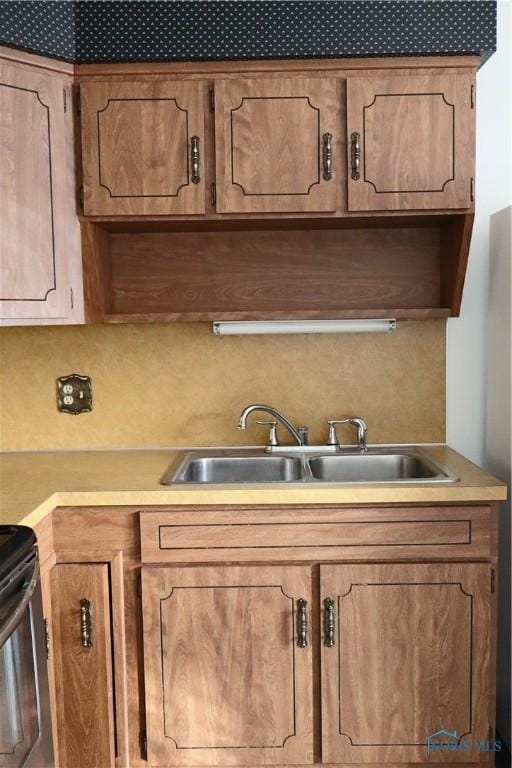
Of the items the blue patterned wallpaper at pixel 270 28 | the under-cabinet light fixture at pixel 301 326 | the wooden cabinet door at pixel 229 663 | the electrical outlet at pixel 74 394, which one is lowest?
the wooden cabinet door at pixel 229 663

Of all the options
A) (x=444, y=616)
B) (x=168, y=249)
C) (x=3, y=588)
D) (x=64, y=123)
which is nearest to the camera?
(x=3, y=588)

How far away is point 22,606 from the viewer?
1.38 metres

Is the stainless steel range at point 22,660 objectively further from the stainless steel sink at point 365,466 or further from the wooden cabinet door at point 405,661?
the stainless steel sink at point 365,466

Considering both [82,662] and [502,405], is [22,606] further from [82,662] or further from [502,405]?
[502,405]

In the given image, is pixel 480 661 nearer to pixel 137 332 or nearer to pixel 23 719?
pixel 23 719

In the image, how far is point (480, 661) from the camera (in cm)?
197

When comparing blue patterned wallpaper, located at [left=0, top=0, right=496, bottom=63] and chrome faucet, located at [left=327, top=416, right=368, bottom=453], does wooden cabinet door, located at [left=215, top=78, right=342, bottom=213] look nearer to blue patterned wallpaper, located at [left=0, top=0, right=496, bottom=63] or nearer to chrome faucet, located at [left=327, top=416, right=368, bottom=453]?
blue patterned wallpaper, located at [left=0, top=0, right=496, bottom=63]

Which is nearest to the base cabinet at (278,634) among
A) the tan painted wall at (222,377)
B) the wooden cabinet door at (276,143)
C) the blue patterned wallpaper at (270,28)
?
the tan painted wall at (222,377)

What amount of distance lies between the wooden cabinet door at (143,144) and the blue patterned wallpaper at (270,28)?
111 millimetres

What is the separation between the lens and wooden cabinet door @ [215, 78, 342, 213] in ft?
6.95

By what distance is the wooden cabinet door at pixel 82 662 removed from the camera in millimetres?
1978

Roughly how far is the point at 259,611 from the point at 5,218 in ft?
4.57

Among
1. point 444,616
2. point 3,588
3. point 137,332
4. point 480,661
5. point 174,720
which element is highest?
point 137,332

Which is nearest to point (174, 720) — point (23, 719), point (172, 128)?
point (23, 719)
